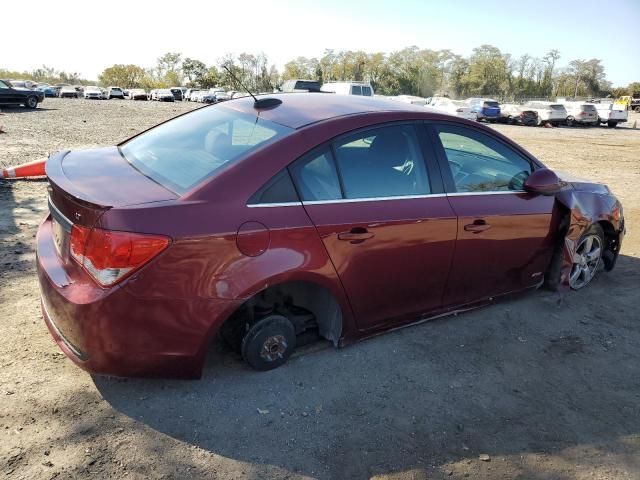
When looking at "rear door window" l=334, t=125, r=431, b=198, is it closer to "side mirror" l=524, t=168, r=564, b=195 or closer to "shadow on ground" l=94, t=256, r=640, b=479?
"side mirror" l=524, t=168, r=564, b=195

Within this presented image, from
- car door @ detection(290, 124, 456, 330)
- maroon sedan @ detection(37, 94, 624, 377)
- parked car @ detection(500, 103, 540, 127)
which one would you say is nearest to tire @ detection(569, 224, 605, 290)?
maroon sedan @ detection(37, 94, 624, 377)

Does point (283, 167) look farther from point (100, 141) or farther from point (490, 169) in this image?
point (100, 141)

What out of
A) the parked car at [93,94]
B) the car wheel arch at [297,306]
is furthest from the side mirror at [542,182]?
the parked car at [93,94]

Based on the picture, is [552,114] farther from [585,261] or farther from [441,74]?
[441,74]

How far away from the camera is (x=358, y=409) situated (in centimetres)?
283

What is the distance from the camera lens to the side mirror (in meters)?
3.78

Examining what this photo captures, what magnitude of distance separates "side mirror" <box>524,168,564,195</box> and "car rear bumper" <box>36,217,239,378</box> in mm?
2413

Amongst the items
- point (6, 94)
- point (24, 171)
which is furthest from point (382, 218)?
point (6, 94)

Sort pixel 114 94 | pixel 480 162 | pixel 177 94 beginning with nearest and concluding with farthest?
1. pixel 480 162
2. pixel 114 94
3. pixel 177 94

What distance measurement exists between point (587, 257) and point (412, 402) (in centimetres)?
259

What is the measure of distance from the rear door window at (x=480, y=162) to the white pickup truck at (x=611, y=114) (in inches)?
1344

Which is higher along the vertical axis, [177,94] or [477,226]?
[177,94]

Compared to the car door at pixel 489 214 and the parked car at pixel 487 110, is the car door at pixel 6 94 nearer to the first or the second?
the parked car at pixel 487 110

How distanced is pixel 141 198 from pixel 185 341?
76cm
